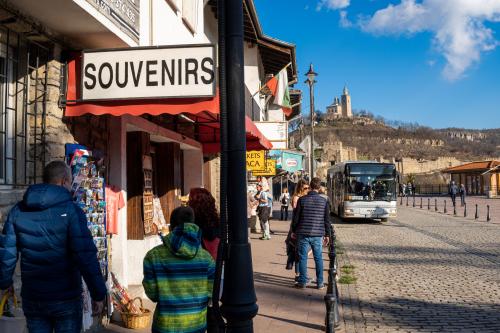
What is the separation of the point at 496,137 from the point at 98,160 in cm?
17333

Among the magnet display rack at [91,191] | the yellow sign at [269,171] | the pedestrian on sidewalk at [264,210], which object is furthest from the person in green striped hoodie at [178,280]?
the yellow sign at [269,171]

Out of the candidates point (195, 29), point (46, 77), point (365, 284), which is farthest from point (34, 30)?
point (365, 284)

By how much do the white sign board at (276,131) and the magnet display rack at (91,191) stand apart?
9881 millimetres

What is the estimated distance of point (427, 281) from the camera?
9719 mm

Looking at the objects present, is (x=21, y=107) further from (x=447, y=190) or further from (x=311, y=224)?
(x=447, y=190)

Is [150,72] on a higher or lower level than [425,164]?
lower

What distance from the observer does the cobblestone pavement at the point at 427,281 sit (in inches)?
274

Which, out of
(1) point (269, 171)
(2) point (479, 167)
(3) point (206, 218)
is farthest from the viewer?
(2) point (479, 167)

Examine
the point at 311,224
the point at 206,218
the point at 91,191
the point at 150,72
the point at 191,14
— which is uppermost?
the point at 191,14

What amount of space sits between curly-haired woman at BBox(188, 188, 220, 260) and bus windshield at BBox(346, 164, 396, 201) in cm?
2149

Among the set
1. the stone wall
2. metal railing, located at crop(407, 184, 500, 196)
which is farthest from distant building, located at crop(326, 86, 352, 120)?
metal railing, located at crop(407, 184, 500, 196)

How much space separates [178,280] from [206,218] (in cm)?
104

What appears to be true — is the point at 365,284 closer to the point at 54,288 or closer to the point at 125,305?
the point at 125,305

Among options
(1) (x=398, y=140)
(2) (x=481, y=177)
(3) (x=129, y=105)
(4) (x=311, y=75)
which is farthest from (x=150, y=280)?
(1) (x=398, y=140)
